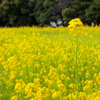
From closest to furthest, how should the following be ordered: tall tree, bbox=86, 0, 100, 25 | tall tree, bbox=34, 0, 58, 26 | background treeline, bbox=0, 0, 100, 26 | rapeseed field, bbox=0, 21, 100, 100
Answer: rapeseed field, bbox=0, 21, 100, 100
tall tree, bbox=86, 0, 100, 25
background treeline, bbox=0, 0, 100, 26
tall tree, bbox=34, 0, 58, 26

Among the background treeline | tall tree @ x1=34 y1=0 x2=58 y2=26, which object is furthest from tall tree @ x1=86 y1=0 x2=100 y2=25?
tall tree @ x1=34 y1=0 x2=58 y2=26

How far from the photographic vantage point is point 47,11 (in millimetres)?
26781

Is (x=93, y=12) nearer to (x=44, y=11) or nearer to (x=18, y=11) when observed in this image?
(x=44, y=11)

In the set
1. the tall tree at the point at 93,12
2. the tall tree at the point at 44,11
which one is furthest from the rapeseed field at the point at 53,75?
the tall tree at the point at 44,11

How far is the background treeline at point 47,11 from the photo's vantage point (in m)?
23.0

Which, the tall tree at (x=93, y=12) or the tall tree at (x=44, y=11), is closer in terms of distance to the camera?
the tall tree at (x=93, y=12)

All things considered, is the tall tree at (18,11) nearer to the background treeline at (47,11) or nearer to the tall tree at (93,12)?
the background treeline at (47,11)

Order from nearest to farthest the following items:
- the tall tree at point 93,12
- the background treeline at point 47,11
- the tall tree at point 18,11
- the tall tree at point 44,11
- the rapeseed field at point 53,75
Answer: the rapeseed field at point 53,75, the tall tree at point 93,12, the background treeline at point 47,11, the tall tree at point 44,11, the tall tree at point 18,11

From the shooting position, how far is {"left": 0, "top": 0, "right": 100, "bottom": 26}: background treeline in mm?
22984

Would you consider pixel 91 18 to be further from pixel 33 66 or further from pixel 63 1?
pixel 33 66

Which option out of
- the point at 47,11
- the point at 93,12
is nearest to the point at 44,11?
the point at 47,11

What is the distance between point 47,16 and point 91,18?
6593 mm

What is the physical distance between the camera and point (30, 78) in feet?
13.3

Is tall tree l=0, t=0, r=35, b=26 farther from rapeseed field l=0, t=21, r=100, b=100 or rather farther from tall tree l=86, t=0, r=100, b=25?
rapeseed field l=0, t=21, r=100, b=100
